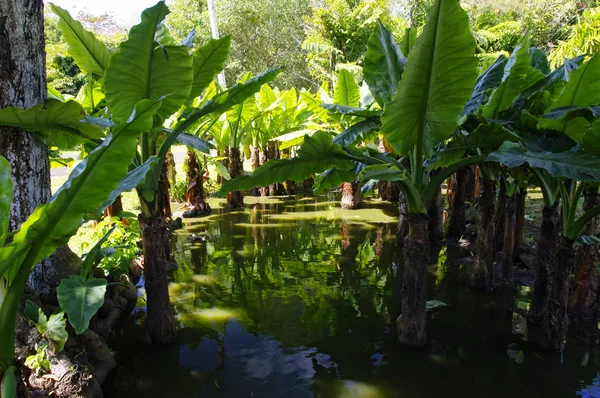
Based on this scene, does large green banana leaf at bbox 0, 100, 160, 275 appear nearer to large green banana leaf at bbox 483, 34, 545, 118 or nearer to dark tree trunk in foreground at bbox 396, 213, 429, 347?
dark tree trunk in foreground at bbox 396, 213, 429, 347

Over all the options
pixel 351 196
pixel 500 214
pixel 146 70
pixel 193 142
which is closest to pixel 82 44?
pixel 146 70

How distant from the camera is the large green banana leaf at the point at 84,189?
194 centimetres

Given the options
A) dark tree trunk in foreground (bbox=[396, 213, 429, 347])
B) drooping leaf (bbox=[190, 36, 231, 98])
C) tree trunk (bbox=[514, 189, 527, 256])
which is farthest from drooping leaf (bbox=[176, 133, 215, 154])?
tree trunk (bbox=[514, 189, 527, 256])

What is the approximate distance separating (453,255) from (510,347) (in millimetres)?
2844

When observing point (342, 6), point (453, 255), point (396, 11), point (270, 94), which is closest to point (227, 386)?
point (453, 255)

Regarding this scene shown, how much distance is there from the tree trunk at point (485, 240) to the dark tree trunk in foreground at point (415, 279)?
4.55 ft

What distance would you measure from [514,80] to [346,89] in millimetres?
3481

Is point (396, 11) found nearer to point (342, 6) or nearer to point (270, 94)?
point (342, 6)

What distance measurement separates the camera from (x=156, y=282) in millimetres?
3822

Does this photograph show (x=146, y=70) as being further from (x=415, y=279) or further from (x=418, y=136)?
(x=415, y=279)

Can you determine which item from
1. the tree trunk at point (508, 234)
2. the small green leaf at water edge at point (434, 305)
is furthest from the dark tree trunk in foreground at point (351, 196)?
the small green leaf at water edge at point (434, 305)

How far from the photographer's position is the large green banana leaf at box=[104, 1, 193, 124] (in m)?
3.13

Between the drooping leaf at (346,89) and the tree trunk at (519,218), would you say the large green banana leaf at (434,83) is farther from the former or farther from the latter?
the drooping leaf at (346,89)

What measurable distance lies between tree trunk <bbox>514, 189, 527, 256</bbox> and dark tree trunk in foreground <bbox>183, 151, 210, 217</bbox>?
661cm
